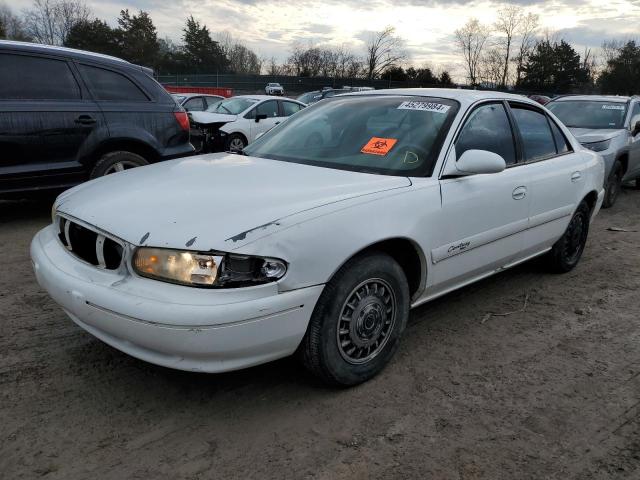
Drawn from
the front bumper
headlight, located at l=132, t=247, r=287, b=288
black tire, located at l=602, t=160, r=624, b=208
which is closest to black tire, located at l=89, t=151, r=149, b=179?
the front bumper

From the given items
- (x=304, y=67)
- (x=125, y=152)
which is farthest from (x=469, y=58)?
(x=125, y=152)

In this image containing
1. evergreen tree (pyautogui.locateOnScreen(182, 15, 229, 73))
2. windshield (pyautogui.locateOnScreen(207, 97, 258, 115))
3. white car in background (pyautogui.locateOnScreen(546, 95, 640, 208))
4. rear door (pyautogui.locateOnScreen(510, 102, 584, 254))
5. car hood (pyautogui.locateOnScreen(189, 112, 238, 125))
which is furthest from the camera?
evergreen tree (pyautogui.locateOnScreen(182, 15, 229, 73))

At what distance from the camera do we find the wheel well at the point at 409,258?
9.34 ft

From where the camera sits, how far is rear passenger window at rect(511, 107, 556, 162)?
3936mm

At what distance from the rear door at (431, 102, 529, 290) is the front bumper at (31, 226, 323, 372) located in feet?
3.46

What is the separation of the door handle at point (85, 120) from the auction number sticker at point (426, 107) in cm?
358

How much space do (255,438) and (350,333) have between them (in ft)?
2.21

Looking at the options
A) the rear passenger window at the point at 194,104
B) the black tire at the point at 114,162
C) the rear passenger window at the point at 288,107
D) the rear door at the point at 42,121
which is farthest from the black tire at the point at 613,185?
the rear passenger window at the point at 194,104

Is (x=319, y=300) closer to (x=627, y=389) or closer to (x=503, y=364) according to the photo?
(x=503, y=364)

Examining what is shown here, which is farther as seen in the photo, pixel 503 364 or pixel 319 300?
pixel 503 364

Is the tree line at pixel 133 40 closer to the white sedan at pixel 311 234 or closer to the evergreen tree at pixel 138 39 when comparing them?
the evergreen tree at pixel 138 39

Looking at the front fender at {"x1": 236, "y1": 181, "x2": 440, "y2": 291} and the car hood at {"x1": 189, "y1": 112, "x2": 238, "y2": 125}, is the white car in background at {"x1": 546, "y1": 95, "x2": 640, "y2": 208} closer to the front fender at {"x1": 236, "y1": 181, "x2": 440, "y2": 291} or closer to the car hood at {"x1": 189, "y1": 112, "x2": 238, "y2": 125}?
the front fender at {"x1": 236, "y1": 181, "x2": 440, "y2": 291}

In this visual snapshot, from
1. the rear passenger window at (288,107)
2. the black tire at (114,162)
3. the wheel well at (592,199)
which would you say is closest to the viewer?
the wheel well at (592,199)

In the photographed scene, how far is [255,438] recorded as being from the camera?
93.6 inches
